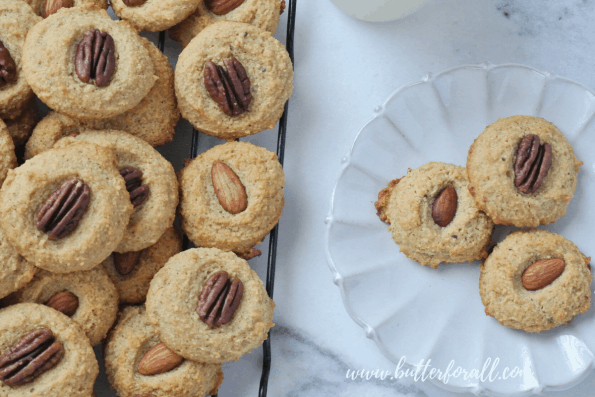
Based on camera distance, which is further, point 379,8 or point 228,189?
point 379,8

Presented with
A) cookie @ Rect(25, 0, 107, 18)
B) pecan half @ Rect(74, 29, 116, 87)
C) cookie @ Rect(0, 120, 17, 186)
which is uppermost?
cookie @ Rect(25, 0, 107, 18)

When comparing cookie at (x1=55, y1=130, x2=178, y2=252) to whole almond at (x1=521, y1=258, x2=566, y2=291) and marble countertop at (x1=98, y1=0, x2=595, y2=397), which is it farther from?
whole almond at (x1=521, y1=258, x2=566, y2=291)

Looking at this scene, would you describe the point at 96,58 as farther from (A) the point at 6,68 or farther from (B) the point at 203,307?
(B) the point at 203,307

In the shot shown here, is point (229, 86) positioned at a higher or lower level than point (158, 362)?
higher

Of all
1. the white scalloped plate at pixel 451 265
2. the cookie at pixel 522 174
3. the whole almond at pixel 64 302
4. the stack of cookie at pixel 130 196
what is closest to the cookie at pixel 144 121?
the stack of cookie at pixel 130 196

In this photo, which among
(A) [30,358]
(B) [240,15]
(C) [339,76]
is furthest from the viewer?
(C) [339,76]

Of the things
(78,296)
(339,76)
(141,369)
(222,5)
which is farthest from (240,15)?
(141,369)

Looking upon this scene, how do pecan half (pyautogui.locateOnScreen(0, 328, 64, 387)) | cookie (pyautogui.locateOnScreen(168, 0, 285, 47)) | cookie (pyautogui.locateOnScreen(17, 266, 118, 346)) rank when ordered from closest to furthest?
pecan half (pyautogui.locateOnScreen(0, 328, 64, 387)), cookie (pyautogui.locateOnScreen(17, 266, 118, 346)), cookie (pyautogui.locateOnScreen(168, 0, 285, 47))

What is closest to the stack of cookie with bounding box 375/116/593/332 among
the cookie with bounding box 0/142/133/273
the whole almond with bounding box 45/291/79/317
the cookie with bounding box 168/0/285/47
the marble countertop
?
the marble countertop

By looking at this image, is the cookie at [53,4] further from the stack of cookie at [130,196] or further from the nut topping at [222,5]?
the nut topping at [222,5]
